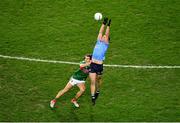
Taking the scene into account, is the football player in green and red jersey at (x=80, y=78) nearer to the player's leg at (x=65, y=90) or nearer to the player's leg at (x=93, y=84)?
the player's leg at (x=65, y=90)

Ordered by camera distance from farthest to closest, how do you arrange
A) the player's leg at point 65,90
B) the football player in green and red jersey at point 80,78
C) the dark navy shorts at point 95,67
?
the dark navy shorts at point 95,67 < the player's leg at point 65,90 < the football player in green and red jersey at point 80,78

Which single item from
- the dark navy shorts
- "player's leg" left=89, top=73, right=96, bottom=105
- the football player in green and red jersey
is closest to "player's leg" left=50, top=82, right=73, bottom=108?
the football player in green and red jersey

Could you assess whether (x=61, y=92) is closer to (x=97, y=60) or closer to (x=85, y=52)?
(x=97, y=60)

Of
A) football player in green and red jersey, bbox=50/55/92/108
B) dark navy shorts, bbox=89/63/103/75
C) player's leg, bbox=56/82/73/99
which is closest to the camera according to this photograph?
football player in green and red jersey, bbox=50/55/92/108

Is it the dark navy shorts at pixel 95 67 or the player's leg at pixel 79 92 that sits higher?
the dark navy shorts at pixel 95 67

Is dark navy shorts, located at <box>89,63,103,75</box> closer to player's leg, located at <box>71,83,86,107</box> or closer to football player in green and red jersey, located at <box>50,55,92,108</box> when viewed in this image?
football player in green and red jersey, located at <box>50,55,92,108</box>

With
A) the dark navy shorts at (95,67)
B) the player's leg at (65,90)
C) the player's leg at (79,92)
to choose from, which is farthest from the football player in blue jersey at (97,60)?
the player's leg at (65,90)

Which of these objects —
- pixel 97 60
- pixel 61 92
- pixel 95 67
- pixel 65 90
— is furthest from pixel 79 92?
pixel 97 60

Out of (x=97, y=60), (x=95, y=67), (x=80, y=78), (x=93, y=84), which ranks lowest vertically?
(x=93, y=84)

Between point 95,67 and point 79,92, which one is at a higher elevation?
point 95,67

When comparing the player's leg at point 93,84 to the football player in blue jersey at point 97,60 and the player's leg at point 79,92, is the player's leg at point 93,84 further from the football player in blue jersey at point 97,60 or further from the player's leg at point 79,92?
the player's leg at point 79,92

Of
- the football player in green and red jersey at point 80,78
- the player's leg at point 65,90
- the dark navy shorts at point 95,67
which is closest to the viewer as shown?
the football player in green and red jersey at point 80,78

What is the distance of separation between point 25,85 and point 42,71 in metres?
1.18

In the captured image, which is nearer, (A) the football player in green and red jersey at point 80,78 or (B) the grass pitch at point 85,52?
(A) the football player in green and red jersey at point 80,78
